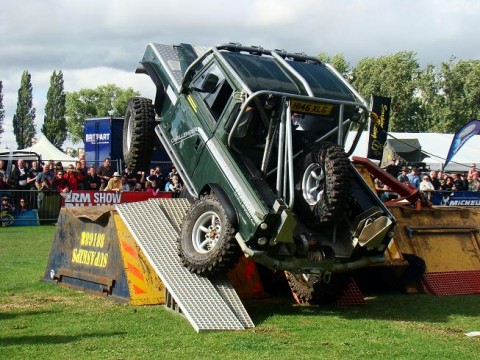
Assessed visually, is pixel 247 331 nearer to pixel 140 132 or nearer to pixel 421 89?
pixel 140 132

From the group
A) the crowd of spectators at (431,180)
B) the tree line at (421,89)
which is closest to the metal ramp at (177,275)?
the crowd of spectators at (431,180)

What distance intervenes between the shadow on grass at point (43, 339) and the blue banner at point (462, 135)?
74.1ft

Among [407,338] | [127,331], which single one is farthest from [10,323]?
[407,338]

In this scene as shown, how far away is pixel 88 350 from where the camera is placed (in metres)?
7.09

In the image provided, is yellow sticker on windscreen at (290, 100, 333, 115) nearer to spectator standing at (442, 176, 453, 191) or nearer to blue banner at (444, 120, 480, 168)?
spectator standing at (442, 176, 453, 191)

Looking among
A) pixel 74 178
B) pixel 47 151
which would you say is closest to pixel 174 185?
pixel 74 178

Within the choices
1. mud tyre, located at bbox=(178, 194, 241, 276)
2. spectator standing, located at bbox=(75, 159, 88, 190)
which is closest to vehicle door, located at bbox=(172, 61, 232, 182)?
mud tyre, located at bbox=(178, 194, 241, 276)

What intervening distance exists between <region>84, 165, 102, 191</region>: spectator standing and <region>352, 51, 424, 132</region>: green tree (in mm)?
53682

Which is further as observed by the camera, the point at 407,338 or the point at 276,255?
the point at 276,255

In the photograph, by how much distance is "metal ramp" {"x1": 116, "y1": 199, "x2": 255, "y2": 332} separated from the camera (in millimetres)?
8336

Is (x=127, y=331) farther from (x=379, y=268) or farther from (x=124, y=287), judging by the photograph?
(x=379, y=268)

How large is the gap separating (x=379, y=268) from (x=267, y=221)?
143 inches

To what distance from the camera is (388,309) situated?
10.0 meters

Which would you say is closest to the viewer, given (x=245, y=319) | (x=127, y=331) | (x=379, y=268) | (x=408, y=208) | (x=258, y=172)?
(x=127, y=331)
